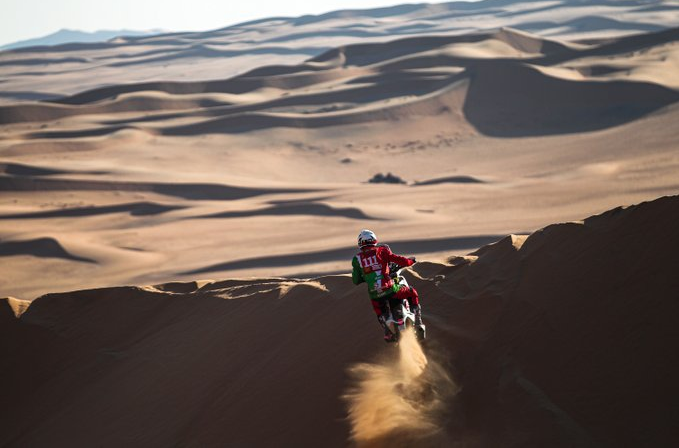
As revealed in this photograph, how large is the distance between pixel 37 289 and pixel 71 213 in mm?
11294

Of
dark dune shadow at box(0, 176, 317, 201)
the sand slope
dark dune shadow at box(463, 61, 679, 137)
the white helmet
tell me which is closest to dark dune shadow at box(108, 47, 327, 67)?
the sand slope

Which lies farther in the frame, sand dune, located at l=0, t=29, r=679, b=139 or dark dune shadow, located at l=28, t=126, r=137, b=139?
dark dune shadow, located at l=28, t=126, r=137, b=139

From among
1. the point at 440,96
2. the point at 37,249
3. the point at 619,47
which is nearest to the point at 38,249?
the point at 37,249

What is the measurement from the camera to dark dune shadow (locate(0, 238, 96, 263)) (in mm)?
31141

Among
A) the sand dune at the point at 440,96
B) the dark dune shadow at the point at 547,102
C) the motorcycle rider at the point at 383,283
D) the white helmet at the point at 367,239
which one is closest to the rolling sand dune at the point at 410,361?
the motorcycle rider at the point at 383,283

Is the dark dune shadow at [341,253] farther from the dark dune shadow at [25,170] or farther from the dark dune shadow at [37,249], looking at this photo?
the dark dune shadow at [25,170]

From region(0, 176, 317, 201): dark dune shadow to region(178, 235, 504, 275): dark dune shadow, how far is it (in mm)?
12993

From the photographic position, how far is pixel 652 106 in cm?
4978

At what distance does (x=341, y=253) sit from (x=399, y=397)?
2030cm

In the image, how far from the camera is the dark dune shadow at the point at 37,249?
31.1 m

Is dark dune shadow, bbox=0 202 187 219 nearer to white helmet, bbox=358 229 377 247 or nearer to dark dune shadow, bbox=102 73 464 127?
dark dune shadow, bbox=102 73 464 127

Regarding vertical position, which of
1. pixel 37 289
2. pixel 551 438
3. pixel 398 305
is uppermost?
pixel 398 305

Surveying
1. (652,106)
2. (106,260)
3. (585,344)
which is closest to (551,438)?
(585,344)

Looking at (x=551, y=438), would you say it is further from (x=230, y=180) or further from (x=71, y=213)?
(x=230, y=180)
